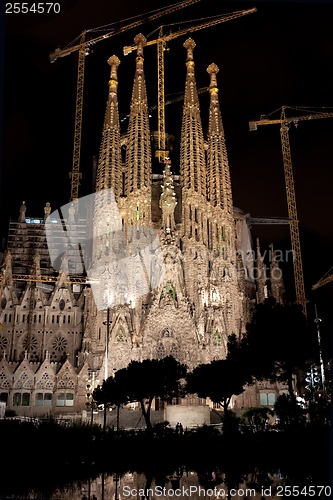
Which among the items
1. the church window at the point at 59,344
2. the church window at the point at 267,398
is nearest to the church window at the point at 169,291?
the church window at the point at 59,344

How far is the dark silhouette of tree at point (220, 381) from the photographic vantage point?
34.2 m

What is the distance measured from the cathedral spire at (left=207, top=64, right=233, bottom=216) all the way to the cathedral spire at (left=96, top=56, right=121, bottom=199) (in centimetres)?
1008

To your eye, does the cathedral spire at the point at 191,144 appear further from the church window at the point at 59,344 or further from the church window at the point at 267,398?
the church window at the point at 267,398

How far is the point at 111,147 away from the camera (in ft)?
200

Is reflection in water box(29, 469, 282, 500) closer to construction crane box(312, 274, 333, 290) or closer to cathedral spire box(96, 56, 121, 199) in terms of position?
construction crane box(312, 274, 333, 290)

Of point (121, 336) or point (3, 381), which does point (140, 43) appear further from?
point (3, 381)

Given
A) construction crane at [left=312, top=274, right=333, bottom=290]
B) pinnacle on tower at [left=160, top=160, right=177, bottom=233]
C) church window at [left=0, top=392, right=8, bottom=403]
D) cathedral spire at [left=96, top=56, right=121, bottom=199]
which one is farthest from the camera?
cathedral spire at [left=96, top=56, right=121, bottom=199]

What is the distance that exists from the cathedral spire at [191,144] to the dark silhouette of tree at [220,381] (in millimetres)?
26877

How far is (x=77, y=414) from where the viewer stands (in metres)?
48.2

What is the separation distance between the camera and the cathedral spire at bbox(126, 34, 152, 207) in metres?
59.0

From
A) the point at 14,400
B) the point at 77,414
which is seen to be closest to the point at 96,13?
the point at 77,414

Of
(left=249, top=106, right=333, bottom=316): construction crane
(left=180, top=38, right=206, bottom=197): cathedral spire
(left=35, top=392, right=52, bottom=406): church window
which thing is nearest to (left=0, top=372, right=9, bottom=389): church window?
(left=35, top=392, right=52, bottom=406): church window

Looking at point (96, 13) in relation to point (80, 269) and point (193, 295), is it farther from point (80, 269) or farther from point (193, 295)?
point (80, 269)

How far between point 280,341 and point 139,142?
1431 inches
